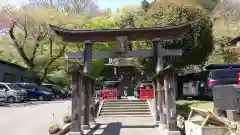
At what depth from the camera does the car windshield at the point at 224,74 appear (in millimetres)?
12398

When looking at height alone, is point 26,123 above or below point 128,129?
above

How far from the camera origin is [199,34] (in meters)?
19.2

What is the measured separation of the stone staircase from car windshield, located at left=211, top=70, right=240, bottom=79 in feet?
18.0

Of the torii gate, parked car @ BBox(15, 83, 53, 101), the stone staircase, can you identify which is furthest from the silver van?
the torii gate

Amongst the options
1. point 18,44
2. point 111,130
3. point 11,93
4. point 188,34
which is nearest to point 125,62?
point 18,44

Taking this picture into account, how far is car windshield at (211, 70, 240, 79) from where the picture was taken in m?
12.4

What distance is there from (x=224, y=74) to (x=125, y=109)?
24.8 feet

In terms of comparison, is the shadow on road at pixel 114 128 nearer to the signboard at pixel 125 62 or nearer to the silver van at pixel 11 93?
the silver van at pixel 11 93

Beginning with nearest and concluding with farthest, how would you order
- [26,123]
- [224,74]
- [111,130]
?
[111,130], [224,74], [26,123]

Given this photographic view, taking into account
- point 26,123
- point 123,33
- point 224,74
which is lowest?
point 26,123

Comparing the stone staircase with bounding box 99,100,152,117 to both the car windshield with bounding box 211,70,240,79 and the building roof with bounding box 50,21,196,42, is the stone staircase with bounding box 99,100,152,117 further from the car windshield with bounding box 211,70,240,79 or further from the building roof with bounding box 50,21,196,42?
the car windshield with bounding box 211,70,240,79

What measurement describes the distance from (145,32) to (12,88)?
1458 cm

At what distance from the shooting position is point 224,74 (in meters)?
12.7

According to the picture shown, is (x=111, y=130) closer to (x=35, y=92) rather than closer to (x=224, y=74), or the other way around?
(x=224, y=74)
